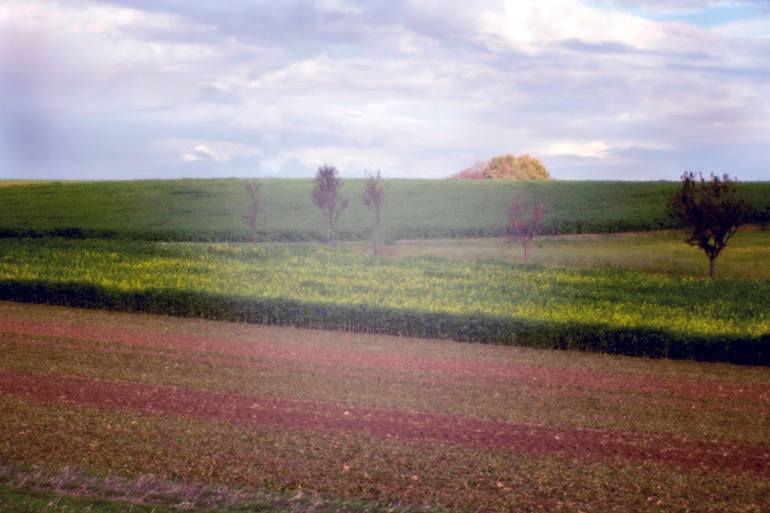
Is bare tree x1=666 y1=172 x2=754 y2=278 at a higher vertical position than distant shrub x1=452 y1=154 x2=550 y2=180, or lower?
lower

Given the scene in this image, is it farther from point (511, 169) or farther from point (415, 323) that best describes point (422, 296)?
point (511, 169)

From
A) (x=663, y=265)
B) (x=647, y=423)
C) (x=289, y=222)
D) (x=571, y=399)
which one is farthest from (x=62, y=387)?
(x=289, y=222)

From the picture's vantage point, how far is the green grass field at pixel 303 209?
4159cm

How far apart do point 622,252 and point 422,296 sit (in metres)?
15.4

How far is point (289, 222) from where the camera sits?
44812 mm

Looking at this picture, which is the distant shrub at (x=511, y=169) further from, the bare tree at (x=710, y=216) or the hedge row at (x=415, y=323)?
the hedge row at (x=415, y=323)

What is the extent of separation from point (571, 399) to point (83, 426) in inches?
298

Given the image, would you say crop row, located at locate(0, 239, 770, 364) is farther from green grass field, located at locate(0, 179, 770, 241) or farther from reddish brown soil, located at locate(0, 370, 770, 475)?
green grass field, located at locate(0, 179, 770, 241)

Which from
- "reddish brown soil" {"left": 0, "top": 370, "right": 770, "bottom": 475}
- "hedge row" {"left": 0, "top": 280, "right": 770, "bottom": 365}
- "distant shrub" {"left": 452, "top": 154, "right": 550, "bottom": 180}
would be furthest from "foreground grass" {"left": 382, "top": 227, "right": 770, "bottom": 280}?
"distant shrub" {"left": 452, "top": 154, "right": 550, "bottom": 180}

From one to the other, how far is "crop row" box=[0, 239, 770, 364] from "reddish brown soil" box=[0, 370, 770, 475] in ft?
24.6

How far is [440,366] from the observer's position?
16719 mm

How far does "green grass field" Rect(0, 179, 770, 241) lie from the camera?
4159 centimetres

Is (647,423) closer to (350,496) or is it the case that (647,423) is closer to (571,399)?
(571,399)

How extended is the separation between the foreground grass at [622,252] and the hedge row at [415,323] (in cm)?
1059
